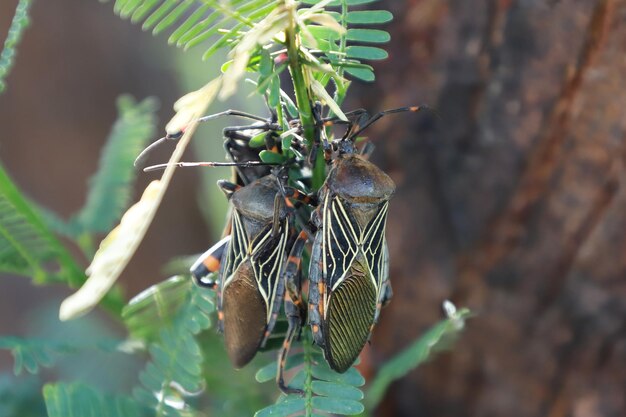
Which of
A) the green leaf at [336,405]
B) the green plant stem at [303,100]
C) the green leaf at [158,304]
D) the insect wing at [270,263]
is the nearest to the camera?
the green plant stem at [303,100]

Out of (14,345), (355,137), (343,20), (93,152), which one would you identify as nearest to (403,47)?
(355,137)

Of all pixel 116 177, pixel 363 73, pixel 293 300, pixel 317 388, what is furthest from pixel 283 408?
pixel 116 177

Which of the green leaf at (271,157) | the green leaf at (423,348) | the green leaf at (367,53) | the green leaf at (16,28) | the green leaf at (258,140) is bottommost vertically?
the green leaf at (423,348)

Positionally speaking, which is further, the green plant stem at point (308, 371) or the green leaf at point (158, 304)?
the green leaf at point (158, 304)

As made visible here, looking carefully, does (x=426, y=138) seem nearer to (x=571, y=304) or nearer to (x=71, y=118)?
(x=571, y=304)

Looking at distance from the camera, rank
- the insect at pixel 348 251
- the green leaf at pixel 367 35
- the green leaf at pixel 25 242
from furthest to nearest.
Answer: the green leaf at pixel 25 242 < the insect at pixel 348 251 < the green leaf at pixel 367 35

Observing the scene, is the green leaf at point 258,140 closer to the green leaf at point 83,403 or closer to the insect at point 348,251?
the insect at point 348,251

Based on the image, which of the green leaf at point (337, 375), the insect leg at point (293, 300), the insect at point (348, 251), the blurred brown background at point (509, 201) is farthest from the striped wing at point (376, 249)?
the blurred brown background at point (509, 201)

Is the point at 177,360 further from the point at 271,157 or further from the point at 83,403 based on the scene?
the point at 271,157
